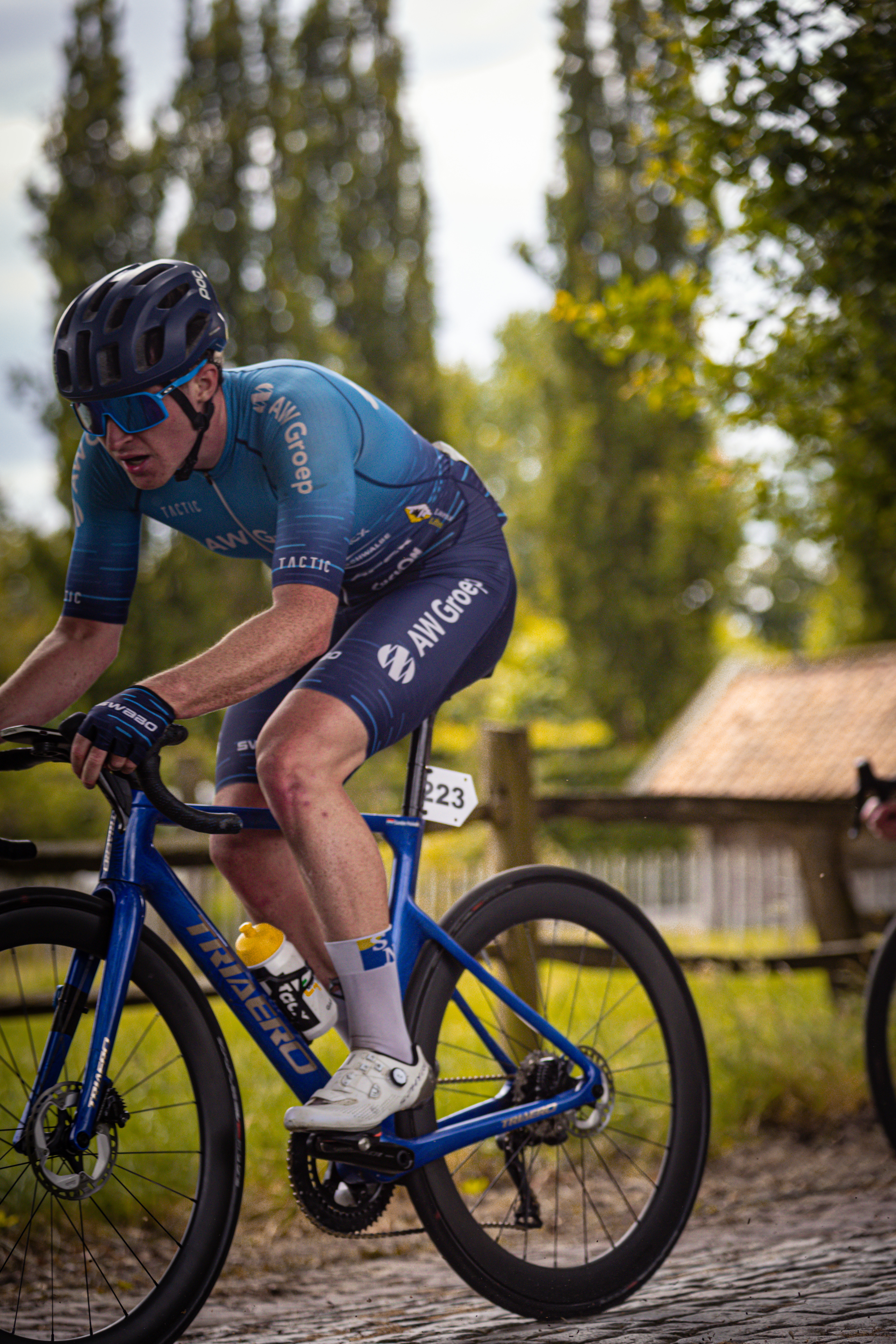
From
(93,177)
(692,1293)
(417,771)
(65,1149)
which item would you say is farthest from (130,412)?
(93,177)

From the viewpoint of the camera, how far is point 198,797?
812 cm

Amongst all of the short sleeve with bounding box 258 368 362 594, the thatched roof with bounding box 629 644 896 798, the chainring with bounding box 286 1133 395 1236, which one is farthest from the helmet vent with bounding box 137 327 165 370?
the thatched roof with bounding box 629 644 896 798

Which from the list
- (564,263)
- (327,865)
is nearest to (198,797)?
(327,865)

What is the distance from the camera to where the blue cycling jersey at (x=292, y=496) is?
2.35 meters

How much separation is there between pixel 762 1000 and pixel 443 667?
4529 millimetres

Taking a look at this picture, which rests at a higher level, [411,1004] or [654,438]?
[654,438]

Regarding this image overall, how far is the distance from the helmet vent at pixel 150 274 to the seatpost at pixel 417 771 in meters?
1.11

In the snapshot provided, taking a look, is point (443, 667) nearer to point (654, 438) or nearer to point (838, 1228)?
point (838, 1228)

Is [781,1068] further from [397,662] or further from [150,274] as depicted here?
[150,274]

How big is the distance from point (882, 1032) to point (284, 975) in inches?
90.4

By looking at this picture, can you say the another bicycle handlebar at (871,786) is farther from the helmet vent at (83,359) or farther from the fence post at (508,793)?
the helmet vent at (83,359)

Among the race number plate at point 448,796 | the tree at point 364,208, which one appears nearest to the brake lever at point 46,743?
the race number plate at point 448,796

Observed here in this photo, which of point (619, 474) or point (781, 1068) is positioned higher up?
point (619, 474)

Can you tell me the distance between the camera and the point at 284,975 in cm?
248
